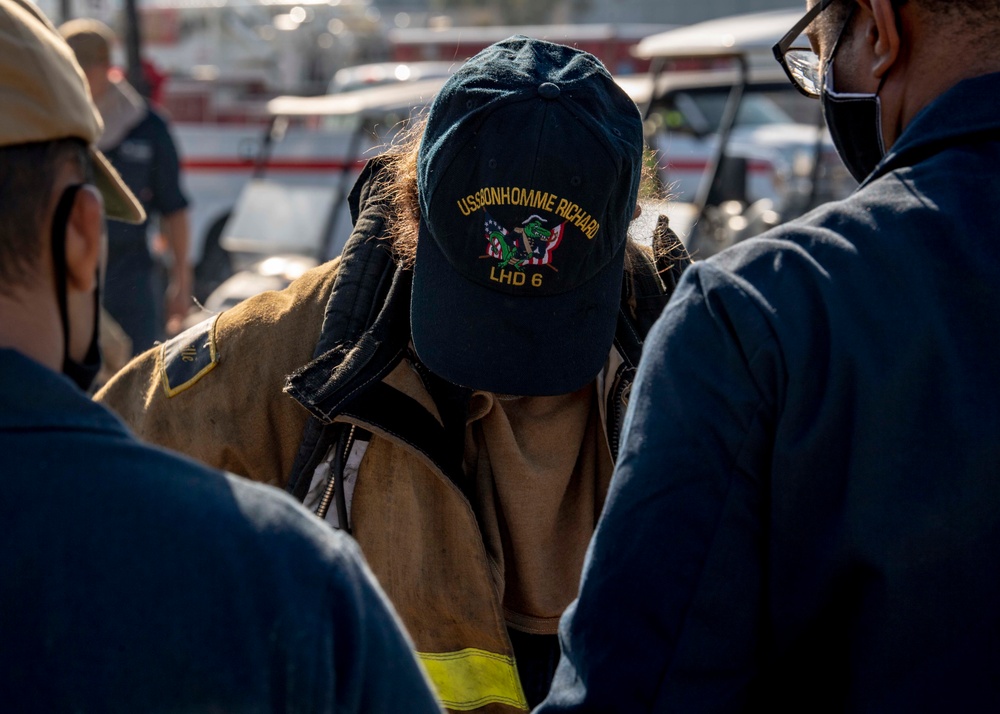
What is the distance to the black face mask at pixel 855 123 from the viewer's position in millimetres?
1435

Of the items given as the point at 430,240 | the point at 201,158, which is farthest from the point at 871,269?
the point at 201,158

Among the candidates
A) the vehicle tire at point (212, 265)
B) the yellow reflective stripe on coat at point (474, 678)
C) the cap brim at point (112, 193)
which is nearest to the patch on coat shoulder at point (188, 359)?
the cap brim at point (112, 193)

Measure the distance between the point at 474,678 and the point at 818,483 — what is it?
2.73 ft

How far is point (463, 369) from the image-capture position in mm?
1731

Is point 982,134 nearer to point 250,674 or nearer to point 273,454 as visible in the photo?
point 250,674

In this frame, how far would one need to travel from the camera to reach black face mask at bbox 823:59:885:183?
4.71 ft

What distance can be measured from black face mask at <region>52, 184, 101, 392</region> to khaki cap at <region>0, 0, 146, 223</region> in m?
0.06

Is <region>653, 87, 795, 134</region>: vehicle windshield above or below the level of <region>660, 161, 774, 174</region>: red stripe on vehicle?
above

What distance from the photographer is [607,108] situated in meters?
1.79

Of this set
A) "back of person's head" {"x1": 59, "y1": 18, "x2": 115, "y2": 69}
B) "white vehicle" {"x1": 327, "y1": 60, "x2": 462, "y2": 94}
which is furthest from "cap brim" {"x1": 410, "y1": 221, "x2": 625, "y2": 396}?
"white vehicle" {"x1": 327, "y1": 60, "x2": 462, "y2": 94}

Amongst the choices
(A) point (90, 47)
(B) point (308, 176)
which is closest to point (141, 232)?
(A) point (90, 47)

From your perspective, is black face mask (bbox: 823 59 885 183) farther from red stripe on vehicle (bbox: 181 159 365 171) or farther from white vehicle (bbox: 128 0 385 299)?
white vehicle (bbox: 128 0 385 299)

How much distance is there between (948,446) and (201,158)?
12255 mm

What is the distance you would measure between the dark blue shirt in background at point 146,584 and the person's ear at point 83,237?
0.10 metres
